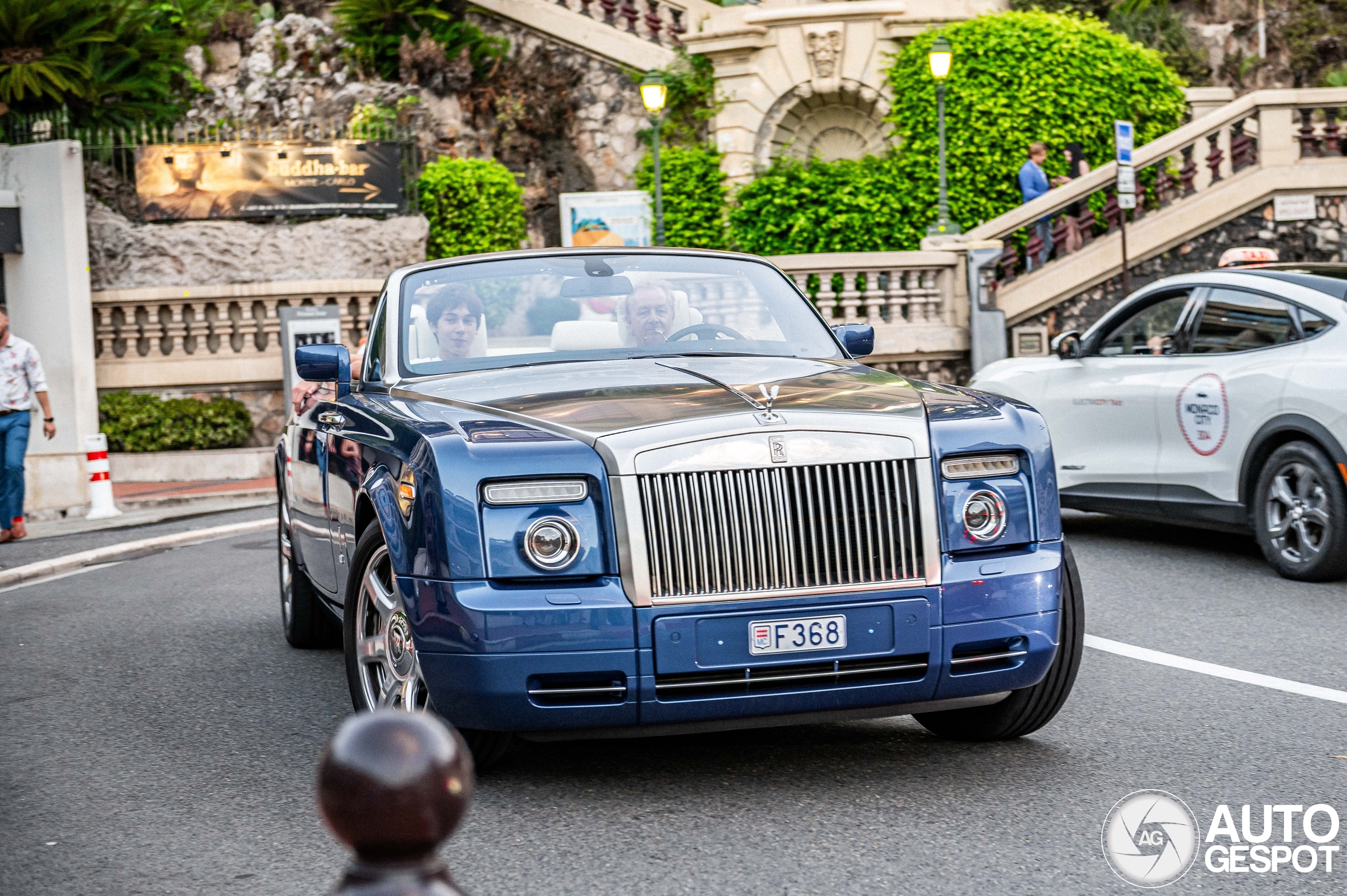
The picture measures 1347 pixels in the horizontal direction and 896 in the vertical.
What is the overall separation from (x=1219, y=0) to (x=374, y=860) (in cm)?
3407

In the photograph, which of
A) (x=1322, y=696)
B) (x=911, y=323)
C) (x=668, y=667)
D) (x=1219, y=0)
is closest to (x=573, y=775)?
(x=668, y=667)

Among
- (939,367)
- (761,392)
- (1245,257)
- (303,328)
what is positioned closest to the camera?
(761,392)

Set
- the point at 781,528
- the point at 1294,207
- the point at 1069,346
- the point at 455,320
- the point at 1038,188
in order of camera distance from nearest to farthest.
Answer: the point at 781,528 → the point at 455,320 → the point at 1069,346 → the point at 1294,207 → the point at 1038,188

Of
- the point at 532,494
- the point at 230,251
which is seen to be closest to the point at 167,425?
the point at 230,251

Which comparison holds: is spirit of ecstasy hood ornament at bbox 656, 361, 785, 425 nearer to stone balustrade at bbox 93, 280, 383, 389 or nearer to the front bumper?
the front bumper

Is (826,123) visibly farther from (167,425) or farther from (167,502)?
(167,502)

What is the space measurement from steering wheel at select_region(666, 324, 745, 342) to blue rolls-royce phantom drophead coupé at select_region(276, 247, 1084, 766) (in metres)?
0.97

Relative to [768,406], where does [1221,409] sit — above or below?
below

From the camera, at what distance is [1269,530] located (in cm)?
853

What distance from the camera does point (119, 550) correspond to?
1202cm

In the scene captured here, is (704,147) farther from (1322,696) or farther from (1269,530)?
(1322,696)

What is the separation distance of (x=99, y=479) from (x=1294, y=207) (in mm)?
14832

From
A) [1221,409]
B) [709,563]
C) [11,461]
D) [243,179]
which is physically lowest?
[11,461]

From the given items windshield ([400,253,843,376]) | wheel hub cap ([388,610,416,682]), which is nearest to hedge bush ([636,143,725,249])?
windshield ([400,253,843,376])
